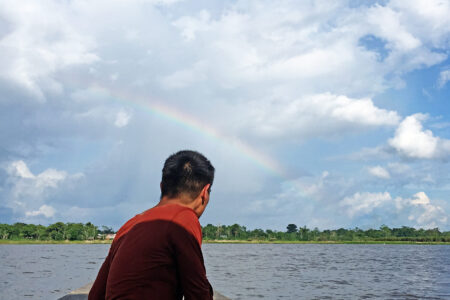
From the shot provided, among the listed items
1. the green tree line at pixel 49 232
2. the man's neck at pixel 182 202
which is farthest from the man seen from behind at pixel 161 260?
the green tree line at pixel 49 232

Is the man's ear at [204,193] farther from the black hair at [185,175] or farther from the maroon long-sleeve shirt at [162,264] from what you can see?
the maroon long-sleeve shirt at [162,264]

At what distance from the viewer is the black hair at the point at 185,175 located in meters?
2.59

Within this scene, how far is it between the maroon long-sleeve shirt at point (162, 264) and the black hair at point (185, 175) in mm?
291

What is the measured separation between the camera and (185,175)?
259 centimetres

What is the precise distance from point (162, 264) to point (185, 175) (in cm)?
58

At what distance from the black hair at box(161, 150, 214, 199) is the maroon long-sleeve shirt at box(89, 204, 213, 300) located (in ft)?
0.96

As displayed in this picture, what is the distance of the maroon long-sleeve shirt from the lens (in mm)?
2219

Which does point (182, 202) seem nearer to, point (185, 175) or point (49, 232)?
point (185, 175)

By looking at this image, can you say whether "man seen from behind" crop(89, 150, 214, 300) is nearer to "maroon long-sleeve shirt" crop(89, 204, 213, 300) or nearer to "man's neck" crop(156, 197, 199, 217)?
"maroon long-sleeve shirt" crop(89, 204, 213, 300)

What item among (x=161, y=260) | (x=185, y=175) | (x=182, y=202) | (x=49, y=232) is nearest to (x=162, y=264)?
(x=161, y=260)

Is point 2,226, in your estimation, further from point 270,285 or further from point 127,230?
point 127,230

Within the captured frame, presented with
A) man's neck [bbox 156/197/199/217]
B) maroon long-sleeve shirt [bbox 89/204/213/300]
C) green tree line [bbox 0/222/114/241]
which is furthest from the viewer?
green tree line [bbox 0/222/114/241]

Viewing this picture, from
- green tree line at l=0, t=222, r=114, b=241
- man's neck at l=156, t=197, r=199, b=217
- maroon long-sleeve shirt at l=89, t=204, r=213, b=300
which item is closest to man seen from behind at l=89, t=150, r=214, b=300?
maroon long-sleeve shirt at l=89, t=204, r=213, b=300

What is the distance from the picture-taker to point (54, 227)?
170 metres
